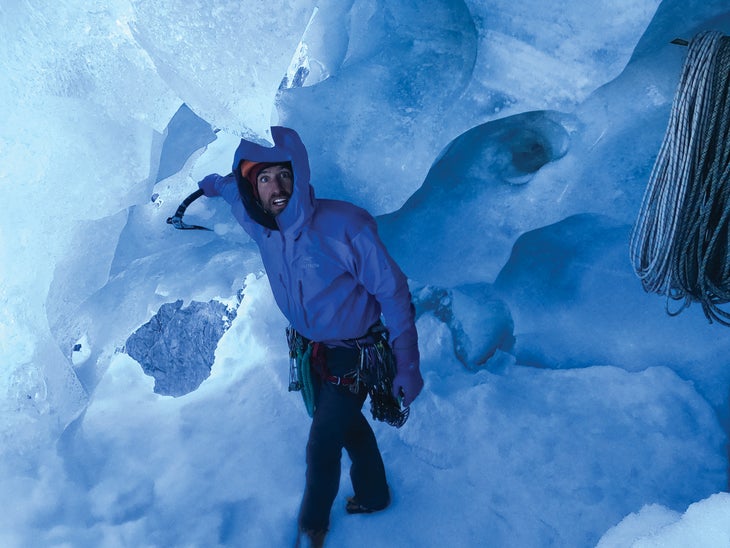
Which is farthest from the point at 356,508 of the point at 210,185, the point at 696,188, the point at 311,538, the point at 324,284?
the point at 696,188

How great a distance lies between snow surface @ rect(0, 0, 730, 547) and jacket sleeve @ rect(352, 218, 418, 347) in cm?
78

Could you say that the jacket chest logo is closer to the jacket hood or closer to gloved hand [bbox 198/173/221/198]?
the jacket hood

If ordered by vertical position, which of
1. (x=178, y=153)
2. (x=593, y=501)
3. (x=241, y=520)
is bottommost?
(x=593, y=501)

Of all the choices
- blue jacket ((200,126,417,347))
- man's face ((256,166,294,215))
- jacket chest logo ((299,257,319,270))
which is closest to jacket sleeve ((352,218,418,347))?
blue jacket ((200,126,417,347))

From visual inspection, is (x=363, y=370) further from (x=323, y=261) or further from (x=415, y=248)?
(x=415, y=248)

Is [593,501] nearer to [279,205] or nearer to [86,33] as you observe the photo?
[279,205]

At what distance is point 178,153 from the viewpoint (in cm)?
351

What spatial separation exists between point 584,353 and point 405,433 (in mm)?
1025

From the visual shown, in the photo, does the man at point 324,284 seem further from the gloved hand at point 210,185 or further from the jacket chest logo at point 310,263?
the gloved hand at point 210,185

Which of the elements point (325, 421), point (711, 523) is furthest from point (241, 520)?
point (711, 523)

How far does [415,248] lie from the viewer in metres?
2.91

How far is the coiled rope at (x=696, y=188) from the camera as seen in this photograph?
1844mm

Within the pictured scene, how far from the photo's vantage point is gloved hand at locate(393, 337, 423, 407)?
6.48 ft

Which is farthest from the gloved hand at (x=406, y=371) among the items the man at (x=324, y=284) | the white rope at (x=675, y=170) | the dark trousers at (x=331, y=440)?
the white rope at (x=675, y=170)
